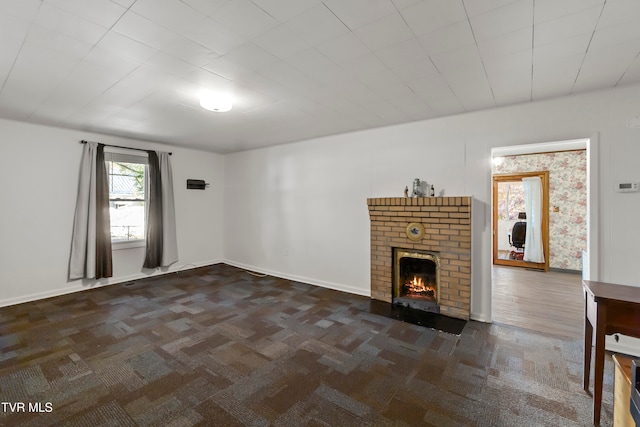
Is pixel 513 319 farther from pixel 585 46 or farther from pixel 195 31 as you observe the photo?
pixel 195 31

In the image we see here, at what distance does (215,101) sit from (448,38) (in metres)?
2.14

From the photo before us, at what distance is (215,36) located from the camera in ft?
5.97

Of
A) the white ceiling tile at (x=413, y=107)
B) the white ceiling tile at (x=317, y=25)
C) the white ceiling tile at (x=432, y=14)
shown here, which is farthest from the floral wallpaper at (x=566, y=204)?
the white ceiling tile at (x=317, y=25)

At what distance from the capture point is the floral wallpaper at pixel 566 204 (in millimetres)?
5637

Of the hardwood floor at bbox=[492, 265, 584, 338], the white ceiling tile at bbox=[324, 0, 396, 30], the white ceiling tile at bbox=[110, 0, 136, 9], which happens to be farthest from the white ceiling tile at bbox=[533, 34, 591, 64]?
the hardwood floor at bbox=[492, 265, 584, 338]

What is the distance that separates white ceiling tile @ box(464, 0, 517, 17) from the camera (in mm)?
1499

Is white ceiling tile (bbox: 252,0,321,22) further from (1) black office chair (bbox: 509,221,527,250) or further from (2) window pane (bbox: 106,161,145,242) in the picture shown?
(1) black office chair (bbox: 509,221,527,250)

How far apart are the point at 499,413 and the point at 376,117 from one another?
10.1ft

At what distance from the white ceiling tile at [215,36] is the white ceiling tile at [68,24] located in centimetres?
57

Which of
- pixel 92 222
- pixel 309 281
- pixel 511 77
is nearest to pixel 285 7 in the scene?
pixel 511 77

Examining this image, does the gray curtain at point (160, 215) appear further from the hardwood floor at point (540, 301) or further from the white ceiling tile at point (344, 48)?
the hardwood floor at point (540, 301)

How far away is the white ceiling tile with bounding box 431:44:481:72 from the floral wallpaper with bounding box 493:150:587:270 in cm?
528

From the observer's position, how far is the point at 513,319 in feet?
10.9

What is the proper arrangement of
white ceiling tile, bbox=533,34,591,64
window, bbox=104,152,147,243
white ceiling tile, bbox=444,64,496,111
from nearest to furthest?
white ceiling tile, bbox=533,34,591,64 → white ceiling tile, bbox=444,64,496,111 → window, bbox=104,152,147,243
